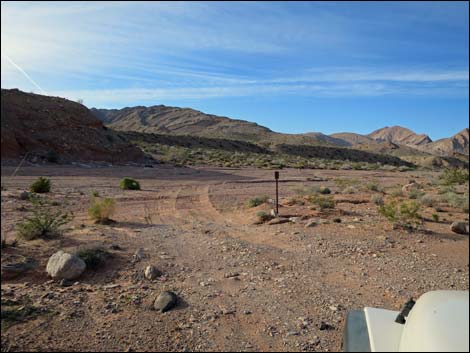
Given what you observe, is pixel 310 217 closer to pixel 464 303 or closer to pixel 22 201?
pixel 22 201

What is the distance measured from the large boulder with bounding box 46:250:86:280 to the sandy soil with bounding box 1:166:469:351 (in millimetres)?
141

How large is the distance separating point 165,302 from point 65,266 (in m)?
1.80

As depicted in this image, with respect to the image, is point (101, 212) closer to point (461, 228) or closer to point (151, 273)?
point (151, 273)

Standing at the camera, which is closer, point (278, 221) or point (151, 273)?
point (151, 273)

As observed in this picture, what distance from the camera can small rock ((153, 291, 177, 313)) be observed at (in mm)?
4910

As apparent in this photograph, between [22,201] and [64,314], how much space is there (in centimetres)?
837

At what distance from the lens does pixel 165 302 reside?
4973mm

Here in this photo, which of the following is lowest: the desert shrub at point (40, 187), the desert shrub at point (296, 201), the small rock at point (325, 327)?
the small rock at point (325, 327)

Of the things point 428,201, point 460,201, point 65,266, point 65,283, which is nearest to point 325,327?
point 460,201

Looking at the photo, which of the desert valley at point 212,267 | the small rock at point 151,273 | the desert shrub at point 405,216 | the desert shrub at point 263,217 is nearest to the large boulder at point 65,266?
the desert valley at point 212,267

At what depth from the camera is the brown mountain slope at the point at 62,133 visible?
27.1m

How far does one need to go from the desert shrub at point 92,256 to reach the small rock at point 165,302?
1699 millimetres

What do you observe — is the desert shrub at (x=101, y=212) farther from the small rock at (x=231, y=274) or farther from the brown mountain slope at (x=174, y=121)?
the brown mountain slope at (x=174, y=121)

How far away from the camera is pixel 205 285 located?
19.1ft
